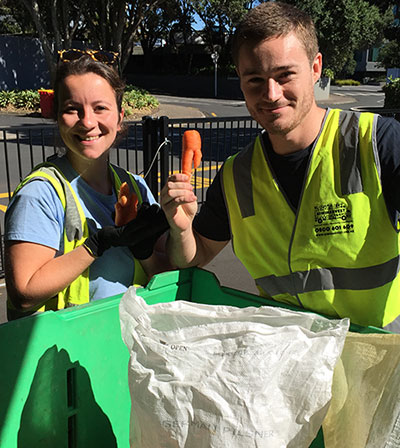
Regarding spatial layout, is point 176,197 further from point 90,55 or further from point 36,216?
point 90,55

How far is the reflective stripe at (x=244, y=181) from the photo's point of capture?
6.00ft

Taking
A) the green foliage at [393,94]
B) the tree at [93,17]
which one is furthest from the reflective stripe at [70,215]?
the tree at [93,17]

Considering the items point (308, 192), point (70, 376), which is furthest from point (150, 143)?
point (70, 376)

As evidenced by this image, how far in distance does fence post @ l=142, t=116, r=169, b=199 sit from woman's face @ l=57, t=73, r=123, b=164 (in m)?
2.95

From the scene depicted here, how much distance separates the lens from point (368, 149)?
5.32 ft

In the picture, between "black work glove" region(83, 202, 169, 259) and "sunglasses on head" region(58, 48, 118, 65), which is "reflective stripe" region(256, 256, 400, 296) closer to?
"black work glove" region(83, 202, 169, 259)

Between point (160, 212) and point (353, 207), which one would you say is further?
point (160, 212)

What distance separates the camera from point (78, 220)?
186 cm

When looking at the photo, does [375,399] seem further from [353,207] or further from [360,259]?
[353,207]

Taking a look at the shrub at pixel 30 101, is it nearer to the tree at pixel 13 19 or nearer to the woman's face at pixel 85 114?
the tree at pixel 13 19

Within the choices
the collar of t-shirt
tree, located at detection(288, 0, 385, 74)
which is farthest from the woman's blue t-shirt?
tree, located at detection(288, 0, 385, 74)

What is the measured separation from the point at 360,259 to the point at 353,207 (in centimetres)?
18

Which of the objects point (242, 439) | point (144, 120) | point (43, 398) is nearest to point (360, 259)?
point (242, 439)

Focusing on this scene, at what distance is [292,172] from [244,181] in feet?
0.64
